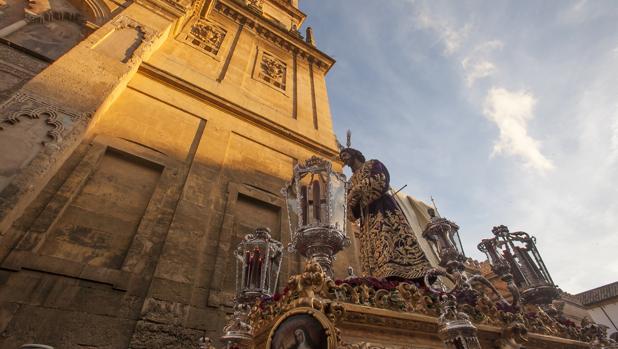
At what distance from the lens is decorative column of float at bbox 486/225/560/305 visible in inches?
176

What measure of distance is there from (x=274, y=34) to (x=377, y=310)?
1419cm

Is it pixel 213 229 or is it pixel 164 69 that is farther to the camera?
pixel 164 69

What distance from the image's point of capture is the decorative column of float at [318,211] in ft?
10.2

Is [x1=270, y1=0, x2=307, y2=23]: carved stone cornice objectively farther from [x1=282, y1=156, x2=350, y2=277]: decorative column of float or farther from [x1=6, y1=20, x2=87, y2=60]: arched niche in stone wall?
[x1=282, y1=156, x2=350, y2=277]: decorative column of float

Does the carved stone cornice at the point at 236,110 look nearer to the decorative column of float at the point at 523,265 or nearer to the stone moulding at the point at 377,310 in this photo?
the decorative column of float at the point at 523,265

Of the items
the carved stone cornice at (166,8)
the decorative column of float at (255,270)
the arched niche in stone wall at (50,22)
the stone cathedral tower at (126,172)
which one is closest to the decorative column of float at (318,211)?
the decorative column of float at (255,270)

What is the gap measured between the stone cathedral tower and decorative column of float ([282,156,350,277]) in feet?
8.21

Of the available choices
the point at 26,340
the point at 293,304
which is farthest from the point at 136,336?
the point at 293,304

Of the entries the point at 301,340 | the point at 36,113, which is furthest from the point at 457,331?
the point at 36,113

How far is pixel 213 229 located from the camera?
19.2 ft

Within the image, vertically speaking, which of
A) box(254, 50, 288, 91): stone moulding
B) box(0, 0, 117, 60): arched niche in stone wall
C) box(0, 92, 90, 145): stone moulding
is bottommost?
box(0, 92, 90, 145): stone moulding

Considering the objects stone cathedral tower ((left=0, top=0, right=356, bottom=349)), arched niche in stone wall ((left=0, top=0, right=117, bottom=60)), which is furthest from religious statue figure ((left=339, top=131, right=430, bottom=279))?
arched niche in stone wall ((left=0, top=0, right=117, bottom=60))

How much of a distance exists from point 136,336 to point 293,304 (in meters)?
3.01

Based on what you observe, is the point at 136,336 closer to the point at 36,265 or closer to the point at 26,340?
the point at 26,340
